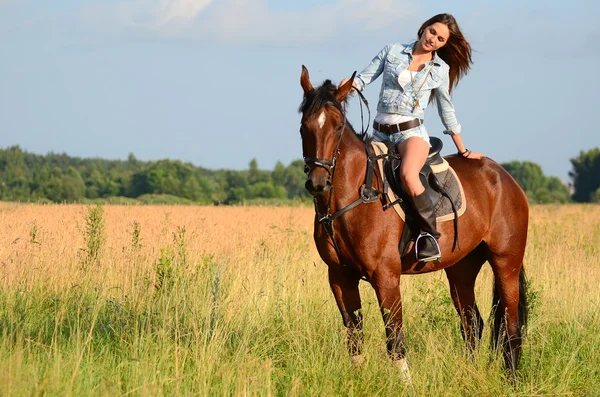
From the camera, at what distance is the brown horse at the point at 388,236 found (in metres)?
5.04

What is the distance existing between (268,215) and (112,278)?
9.17m

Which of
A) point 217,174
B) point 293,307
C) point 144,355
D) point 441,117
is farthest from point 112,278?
point 217,174

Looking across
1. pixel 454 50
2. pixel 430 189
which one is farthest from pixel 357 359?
pixel 454 50

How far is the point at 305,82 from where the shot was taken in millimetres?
5199

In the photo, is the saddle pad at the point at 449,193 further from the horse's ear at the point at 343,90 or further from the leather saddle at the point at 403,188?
the horse's ear at the point at 343,90

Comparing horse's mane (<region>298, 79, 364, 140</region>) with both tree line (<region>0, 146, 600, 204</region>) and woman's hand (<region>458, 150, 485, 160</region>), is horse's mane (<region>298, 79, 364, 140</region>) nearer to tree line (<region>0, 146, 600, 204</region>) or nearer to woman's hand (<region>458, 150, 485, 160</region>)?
woman's hand (<region>458, 150, 485, 160</region>)

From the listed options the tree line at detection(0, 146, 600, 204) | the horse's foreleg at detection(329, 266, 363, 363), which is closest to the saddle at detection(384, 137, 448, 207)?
the horse's foreleg at detection(329, 266, 363, 363)

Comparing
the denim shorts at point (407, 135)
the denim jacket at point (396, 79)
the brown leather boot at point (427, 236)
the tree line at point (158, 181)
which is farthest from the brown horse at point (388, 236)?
the tree line at point (158, 181)

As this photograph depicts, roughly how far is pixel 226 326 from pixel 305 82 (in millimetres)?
2202

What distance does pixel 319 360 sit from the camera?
5.37m

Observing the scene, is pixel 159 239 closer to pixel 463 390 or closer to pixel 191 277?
pixel 191 277

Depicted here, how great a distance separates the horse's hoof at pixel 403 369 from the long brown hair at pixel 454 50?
266 centimetres

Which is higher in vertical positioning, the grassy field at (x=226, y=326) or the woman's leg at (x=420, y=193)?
the woman's leg at (x=420, y=193)

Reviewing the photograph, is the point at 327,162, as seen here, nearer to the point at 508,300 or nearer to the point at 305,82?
the point at 305,82
